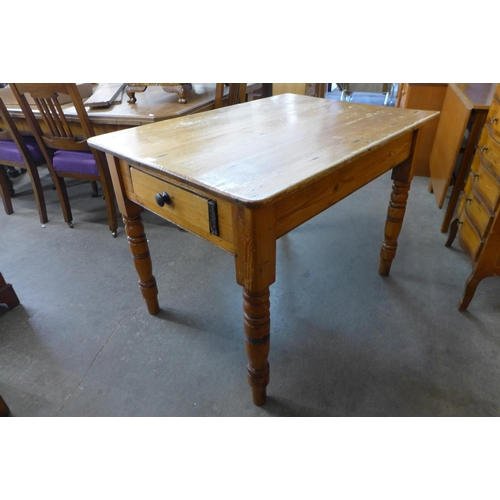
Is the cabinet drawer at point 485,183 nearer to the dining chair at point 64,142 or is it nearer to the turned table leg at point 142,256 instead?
the turned table leg at point 142,256

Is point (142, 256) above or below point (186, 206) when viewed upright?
below

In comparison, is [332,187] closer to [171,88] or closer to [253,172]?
[253,172]

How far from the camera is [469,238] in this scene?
1567 millimetres

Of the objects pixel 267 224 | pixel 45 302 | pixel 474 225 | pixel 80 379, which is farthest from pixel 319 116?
pixel 45 302

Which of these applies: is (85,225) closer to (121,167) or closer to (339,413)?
(121,167)

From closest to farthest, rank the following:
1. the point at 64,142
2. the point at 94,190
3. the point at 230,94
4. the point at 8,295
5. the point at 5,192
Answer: the point at 8,295 < the point at 64,142 < the point at 230,94 < the point at 5,192 < the point at 94,190

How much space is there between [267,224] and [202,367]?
0.75 metres

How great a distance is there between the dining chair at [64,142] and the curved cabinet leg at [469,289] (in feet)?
6.22

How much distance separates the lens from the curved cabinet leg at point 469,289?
4.83ft

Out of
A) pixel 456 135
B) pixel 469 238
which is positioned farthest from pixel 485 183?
pixel 456 135

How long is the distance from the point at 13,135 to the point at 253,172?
1.96 metres

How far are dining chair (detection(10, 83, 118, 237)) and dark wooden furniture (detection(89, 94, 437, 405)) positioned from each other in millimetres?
915

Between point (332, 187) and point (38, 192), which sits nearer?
point (332, 187)

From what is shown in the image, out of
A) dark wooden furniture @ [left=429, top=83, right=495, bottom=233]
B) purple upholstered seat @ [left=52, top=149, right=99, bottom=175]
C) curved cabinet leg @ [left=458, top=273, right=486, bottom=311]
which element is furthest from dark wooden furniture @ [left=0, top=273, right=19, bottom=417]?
dark wooden furniture @ [left=429, top=83, right=495, bottom=233]
